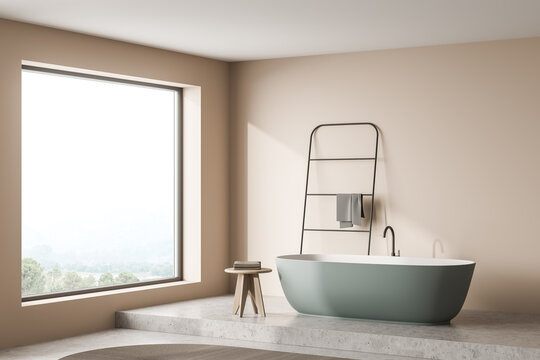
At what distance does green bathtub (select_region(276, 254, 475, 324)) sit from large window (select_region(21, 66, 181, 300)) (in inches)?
64.6

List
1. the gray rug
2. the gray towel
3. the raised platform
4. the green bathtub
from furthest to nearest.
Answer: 1. the gray towel
2. the green bathtub
3. the raised platform
4. the gray rug

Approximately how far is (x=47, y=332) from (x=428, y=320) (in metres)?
3.03

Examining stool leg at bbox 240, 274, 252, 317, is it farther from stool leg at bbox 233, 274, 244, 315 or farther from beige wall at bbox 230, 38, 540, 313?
beige wall at bbox 230, 38, 540, 313

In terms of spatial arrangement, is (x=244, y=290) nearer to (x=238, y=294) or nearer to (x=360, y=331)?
(x=238, y=294)

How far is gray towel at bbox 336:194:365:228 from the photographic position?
24.5ft

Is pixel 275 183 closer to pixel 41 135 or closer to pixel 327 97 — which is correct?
pixel 327 97

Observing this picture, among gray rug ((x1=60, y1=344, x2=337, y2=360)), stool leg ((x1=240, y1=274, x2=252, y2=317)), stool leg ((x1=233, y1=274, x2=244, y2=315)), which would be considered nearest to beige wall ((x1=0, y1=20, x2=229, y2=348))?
stool leg ((x1=233, y1=274, x2=244, y2=315))

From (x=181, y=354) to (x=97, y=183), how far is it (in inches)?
169

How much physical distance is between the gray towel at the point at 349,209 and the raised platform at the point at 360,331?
3.20 ft

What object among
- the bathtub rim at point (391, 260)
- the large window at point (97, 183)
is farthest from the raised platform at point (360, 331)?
the large window at point (97, 183)

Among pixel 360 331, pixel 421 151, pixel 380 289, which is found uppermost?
pixel 421 151

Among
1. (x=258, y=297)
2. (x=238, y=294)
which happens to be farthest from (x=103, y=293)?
(x=258, y=297)

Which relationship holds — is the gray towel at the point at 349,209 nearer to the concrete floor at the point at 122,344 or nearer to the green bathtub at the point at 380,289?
the green bathtub at the point at 380,289

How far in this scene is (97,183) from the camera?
7.20 meters
